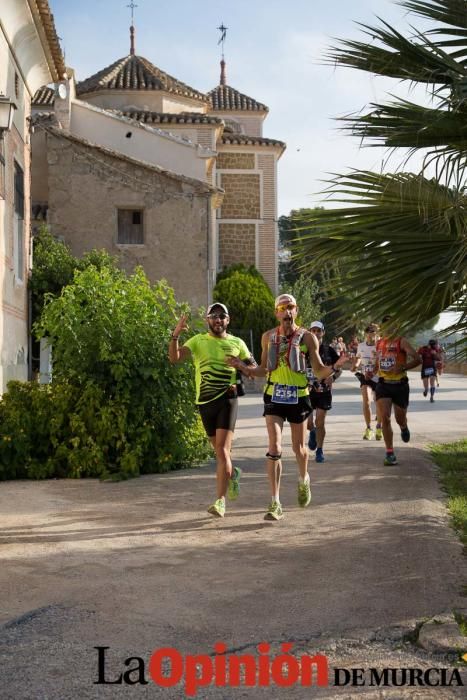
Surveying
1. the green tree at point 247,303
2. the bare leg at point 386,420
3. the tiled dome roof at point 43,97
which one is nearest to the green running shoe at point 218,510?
the bare leg at point 386,420

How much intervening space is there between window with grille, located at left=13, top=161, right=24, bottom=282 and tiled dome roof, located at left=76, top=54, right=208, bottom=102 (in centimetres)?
2436

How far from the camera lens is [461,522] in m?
8.43

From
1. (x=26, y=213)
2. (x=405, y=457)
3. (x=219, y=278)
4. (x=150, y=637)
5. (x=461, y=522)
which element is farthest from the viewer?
(x=219, y=278)

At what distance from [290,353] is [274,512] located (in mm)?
1381

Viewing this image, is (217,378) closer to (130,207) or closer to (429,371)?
(429,371)

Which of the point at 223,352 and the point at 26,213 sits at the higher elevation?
the point at 26,213

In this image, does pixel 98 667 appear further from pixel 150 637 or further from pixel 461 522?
pixel 461 522

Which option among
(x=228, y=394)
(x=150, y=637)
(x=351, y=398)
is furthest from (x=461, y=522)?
(x=351, y=398)

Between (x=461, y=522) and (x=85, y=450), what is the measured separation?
4673 millimetres

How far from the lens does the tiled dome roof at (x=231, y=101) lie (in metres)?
50.4

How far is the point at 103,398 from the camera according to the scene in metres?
11.9

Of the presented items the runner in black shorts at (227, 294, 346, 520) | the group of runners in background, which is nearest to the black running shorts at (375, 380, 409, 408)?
the group of runners in background

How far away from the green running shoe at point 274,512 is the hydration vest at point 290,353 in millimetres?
1175

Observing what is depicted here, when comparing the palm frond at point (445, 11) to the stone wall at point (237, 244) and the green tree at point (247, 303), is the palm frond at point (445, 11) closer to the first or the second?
the green tree at point (247, 303)
